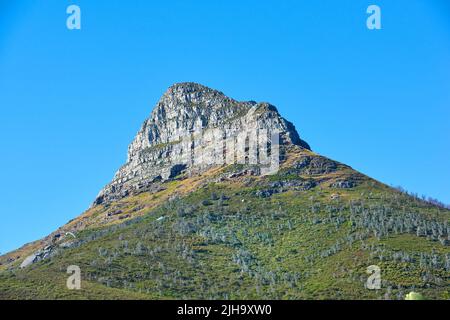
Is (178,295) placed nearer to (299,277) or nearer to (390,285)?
(299,277)

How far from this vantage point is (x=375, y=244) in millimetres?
190125

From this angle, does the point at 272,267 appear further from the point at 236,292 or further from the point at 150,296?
the point at 150,296

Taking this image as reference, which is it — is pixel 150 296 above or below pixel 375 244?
below

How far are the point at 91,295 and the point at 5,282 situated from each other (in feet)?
103

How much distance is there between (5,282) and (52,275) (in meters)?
11.4

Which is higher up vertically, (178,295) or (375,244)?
(375,244)

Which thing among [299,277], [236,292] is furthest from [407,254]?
[236,292]
